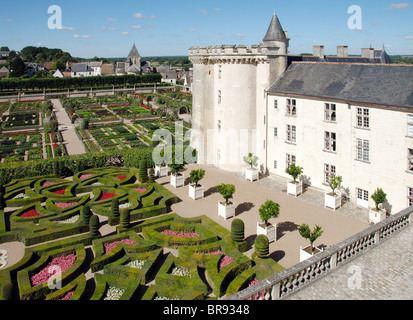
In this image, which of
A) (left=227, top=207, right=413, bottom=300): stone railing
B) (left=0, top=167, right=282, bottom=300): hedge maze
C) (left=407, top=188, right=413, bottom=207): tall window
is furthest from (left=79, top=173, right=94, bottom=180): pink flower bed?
(left=407, top=188, right=413, bottom=207): tall window

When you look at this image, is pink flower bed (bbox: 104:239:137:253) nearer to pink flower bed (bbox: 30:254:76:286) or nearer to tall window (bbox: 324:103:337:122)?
pink flower bed (bbox: 30:254:76:286)

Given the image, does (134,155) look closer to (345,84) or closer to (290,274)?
(345,84)

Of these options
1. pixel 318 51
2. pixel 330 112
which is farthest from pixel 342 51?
pixel 330 112

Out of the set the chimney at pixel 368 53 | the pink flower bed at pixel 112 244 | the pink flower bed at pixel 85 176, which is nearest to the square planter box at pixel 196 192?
the pink flower bed at pixel 112 244

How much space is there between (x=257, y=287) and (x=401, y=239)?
22.7 ft

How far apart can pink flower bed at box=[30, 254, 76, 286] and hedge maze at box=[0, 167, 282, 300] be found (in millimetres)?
43

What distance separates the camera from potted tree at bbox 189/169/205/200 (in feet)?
81.2

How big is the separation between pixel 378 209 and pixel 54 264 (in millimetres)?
17323

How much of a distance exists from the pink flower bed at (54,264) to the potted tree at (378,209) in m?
16.1

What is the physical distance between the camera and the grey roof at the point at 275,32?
2795 centimetres

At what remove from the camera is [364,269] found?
11711 mm

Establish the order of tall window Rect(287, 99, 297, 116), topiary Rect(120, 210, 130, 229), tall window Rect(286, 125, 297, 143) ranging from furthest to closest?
tall window Rect(286, 125, 297, 143)
tall window Rect(287, 99, 297, 116)
topiary Rect(120, 210, 130, 229)

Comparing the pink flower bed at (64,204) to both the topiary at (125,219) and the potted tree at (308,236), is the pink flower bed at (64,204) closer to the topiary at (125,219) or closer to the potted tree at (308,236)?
the topiary at (125,219)
